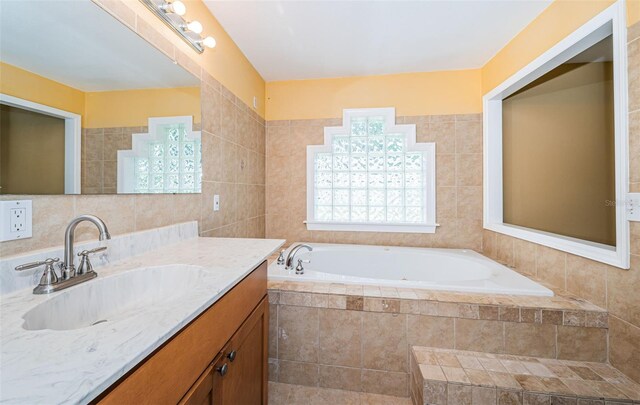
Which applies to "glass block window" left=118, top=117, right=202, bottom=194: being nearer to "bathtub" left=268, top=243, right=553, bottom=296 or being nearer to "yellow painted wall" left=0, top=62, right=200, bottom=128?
"yellow painted wall" left=0, top=62, right=200, bottom=128

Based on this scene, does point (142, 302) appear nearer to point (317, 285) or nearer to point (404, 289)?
point (317, 285)

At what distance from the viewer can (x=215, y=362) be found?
734mm

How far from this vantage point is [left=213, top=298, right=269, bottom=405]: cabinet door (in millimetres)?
786

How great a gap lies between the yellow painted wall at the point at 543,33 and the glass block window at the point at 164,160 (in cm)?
236

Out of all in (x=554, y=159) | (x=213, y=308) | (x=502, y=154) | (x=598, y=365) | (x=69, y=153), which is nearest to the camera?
(x=213, y=308)

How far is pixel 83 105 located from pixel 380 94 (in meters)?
2.42

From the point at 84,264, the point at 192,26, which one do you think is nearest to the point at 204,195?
the point at 84,264

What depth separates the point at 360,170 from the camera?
2729 millimetres

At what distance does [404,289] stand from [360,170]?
1.48 meters

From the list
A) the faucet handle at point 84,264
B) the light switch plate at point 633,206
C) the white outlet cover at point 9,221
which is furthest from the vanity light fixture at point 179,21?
the light switch plate at point 633,206

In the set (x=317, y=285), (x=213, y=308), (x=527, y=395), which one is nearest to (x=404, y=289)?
(x=317, y=285)

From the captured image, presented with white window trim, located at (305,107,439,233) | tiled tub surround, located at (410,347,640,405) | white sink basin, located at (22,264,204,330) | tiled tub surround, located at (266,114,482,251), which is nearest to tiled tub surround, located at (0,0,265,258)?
white sink basin, located at (22,264,204,330)

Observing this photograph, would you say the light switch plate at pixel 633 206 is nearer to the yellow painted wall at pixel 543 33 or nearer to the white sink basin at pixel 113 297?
the yellow painted wall at pixel 543 33

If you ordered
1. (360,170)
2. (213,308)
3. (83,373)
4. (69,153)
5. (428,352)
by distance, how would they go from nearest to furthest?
(83,373)
(213,308)
(69,153)
(428,352)
(360,170)
